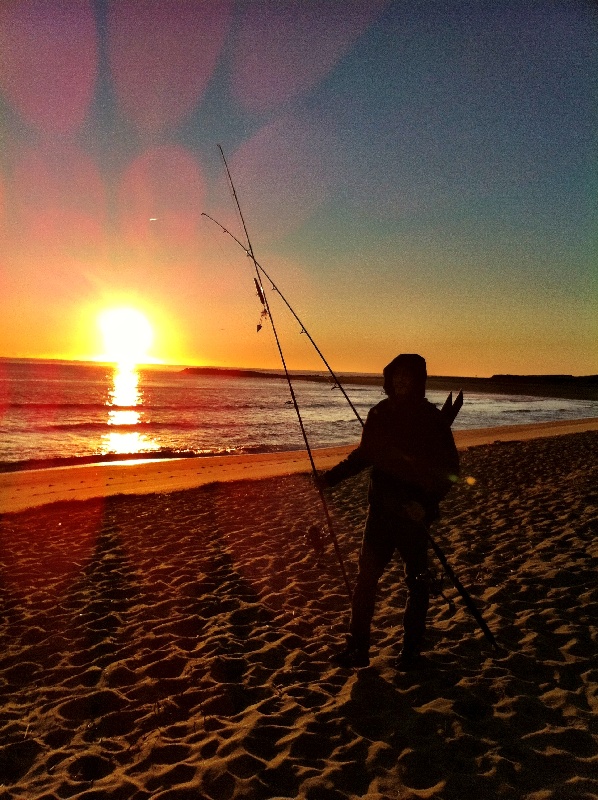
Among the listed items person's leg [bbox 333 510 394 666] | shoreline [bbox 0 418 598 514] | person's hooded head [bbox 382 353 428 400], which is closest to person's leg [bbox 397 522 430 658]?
person's leg [bbox 333 510 394 666]

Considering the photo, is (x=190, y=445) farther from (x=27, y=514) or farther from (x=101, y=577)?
(x=101, y=577)

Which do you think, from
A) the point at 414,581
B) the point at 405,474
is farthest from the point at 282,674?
the point at 405,474

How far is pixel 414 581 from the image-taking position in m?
3.74

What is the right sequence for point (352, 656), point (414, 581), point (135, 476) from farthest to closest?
point (135, 476) → point (352, 656) → point (414, 581)

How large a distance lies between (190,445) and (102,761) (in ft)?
72.4

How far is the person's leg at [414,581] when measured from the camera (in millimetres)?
3637

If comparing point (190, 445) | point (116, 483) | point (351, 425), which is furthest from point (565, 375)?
point (116, 483)

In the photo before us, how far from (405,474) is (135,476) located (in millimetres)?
13195

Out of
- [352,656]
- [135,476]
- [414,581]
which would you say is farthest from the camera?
[135,476]

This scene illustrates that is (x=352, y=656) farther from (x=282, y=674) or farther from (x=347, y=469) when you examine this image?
(x=347, y=469)

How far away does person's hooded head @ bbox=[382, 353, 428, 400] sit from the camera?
3537mm

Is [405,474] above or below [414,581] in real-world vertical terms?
above

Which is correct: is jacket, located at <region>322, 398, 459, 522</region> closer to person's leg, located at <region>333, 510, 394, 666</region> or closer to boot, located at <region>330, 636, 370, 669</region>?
person's leg, located at <region>333, 510, 394, 666</region>

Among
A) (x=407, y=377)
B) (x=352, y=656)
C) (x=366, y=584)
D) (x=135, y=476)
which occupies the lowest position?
(x=135, y=476)
